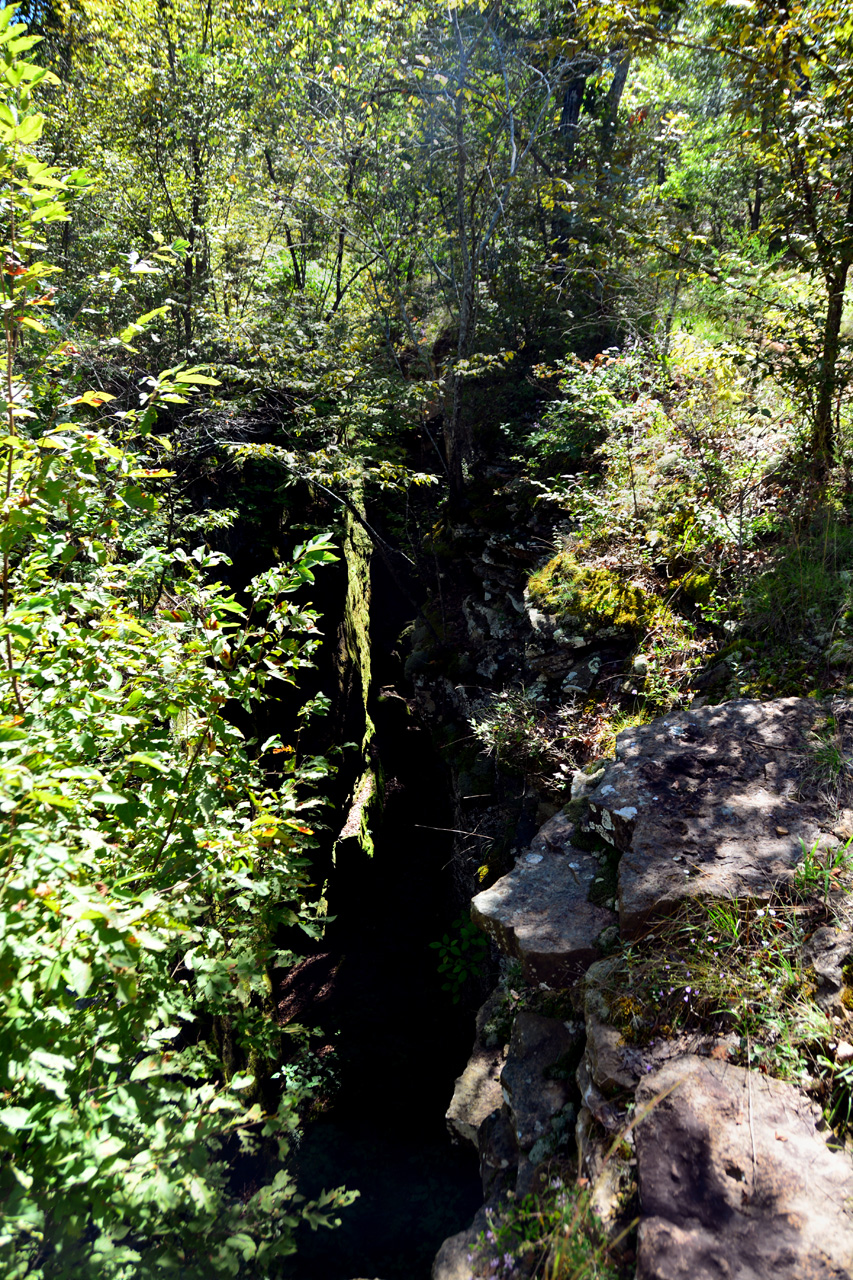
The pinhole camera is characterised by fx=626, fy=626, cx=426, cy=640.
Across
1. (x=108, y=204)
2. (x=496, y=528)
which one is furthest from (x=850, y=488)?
(x=108, y=204)

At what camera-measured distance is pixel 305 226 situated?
11.6 m

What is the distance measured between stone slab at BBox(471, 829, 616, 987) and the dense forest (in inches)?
36.0

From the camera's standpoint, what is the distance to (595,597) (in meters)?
5.29

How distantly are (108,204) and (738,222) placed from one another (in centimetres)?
1129

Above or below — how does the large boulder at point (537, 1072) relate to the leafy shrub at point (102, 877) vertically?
below

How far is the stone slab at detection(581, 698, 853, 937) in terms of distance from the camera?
2621 millimetres

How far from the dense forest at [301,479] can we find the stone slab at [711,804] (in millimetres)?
266

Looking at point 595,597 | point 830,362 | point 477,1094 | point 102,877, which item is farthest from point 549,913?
point 830,362

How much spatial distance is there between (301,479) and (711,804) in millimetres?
6375

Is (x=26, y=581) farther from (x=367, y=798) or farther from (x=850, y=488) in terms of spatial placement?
(x=367, y=798)

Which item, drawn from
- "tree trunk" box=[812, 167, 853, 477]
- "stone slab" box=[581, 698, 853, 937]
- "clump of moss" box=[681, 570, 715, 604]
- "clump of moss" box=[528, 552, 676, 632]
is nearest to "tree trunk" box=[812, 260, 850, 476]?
"tree trunk" box=[812, 167, 853, 477]

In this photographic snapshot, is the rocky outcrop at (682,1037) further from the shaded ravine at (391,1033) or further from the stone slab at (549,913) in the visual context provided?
the shaded ravine at (391,1033)

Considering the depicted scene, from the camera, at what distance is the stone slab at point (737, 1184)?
1.61 meters

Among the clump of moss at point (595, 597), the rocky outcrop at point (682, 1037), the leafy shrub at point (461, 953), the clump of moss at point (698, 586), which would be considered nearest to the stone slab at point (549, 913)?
the rocky outcrop at point (682, 1037)
